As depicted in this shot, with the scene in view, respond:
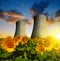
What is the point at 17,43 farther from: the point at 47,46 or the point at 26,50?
the point at 47,46

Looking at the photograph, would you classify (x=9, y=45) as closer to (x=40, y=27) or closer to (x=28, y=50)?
(x=28, y=50)

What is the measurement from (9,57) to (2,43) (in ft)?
0.35

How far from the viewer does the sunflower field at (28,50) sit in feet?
4.72

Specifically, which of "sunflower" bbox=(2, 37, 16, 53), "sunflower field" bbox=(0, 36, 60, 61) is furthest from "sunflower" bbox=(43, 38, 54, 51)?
"sunflower" bbox=(2, 37, 16, 53)

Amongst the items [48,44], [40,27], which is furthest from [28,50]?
[40,27]

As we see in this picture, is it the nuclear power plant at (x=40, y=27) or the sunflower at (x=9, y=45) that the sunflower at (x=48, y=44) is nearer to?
the sunflower at (x=9, y=45)

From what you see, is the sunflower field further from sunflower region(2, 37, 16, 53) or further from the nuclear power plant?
the nuclear power plant

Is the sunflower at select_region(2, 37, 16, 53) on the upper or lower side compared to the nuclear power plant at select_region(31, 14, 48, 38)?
lower

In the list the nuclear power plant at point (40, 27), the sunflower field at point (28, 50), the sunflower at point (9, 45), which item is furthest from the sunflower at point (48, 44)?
the nuclear power plant at point (40, 27)

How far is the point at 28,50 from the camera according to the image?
154 cm

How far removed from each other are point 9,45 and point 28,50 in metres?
0.17

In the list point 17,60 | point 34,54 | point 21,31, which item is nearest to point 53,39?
point 34,54

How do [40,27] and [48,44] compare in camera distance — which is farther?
[40,27]

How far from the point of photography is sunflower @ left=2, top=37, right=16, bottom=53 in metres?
1.43
